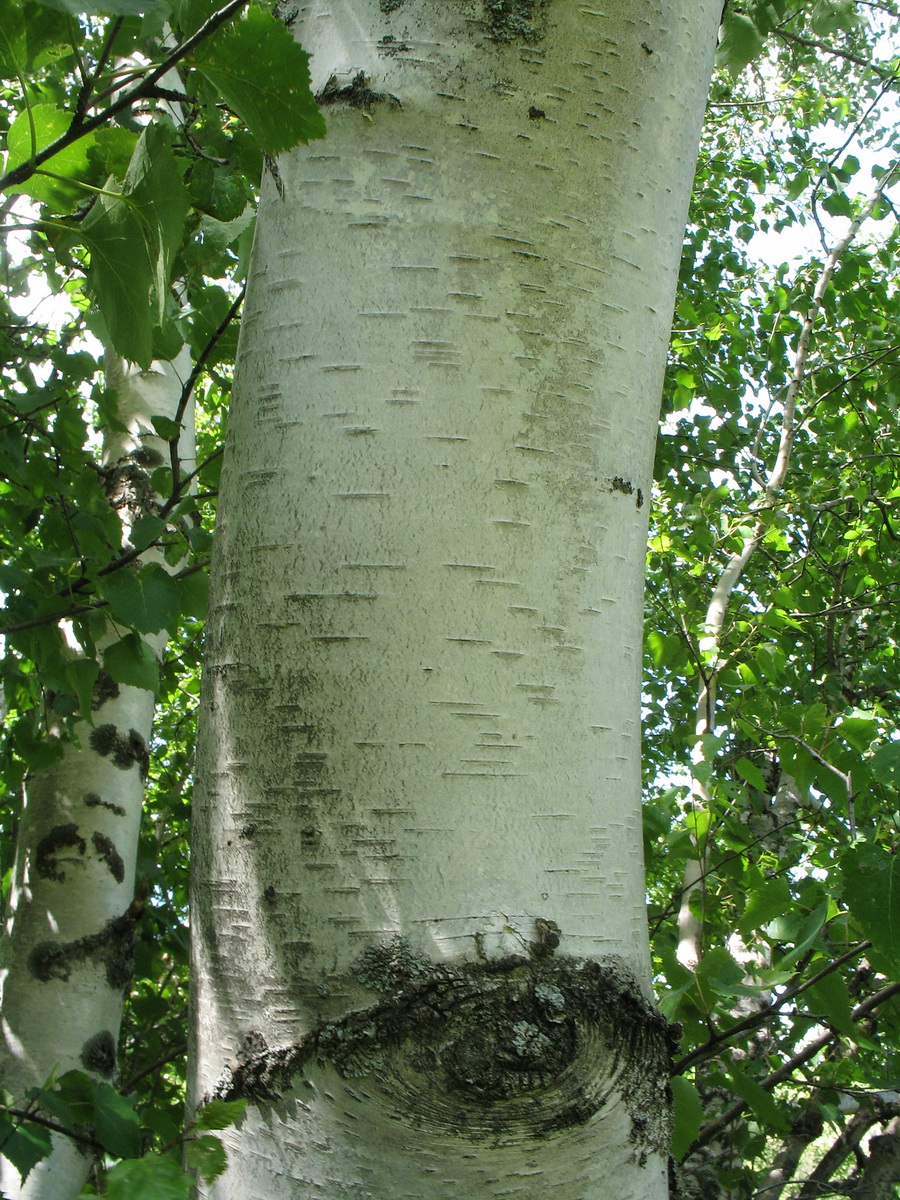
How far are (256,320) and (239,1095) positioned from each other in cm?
68

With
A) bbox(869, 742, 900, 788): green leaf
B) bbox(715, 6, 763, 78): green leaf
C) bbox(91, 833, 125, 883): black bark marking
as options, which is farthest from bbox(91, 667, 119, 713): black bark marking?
bbox(715, 6, 763, 78): green leaf

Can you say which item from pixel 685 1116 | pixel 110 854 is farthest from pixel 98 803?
pixel 685 1116

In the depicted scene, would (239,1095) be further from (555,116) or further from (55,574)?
(55,574)

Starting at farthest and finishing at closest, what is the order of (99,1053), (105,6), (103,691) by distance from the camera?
(103,691)
(99,1053)
(105,6)

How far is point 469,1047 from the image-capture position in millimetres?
640

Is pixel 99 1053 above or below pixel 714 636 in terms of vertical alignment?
below

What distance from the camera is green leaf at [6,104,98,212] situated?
29.0 inches

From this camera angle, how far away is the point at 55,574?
210cm

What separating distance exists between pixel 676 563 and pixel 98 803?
3.38 m

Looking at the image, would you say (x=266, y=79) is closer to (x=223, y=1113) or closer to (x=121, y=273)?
(x=121, y=273)

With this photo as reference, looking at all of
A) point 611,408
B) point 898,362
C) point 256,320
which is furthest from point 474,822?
point 898,362

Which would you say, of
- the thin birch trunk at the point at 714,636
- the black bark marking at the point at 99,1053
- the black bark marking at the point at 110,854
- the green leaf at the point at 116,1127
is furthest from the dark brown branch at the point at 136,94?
the black bark marking at the point at 99,1053

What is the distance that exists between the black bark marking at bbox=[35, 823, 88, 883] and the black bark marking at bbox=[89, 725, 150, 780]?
183 millimetres

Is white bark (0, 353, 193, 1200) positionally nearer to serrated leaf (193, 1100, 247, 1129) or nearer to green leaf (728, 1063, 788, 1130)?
green leaf (728, 1063, 788, 1130)
